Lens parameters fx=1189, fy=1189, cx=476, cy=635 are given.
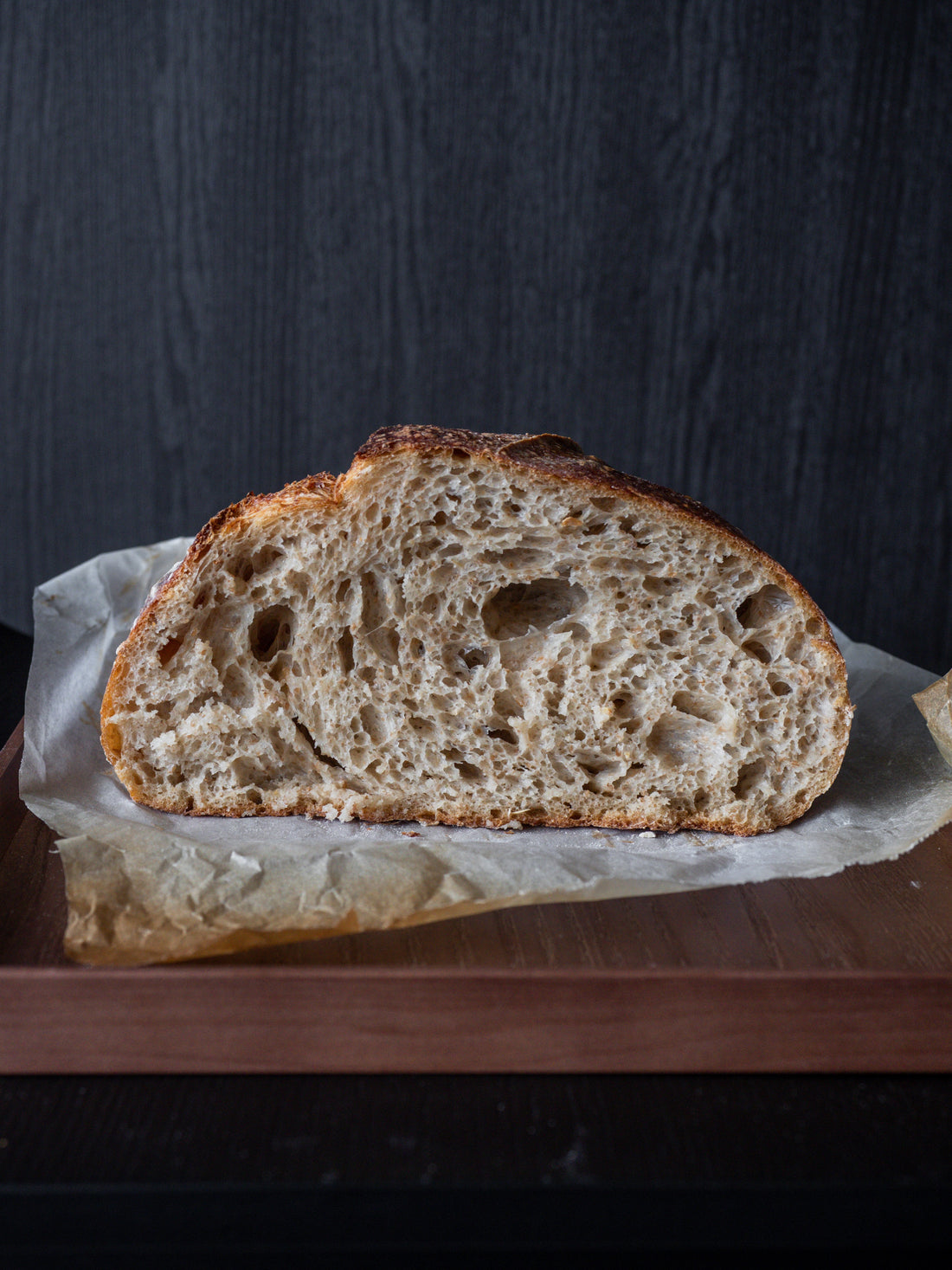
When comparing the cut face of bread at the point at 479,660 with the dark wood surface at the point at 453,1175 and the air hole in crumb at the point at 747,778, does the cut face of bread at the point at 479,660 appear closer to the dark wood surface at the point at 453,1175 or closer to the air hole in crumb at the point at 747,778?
the air hole in crumb at the point at 747,778

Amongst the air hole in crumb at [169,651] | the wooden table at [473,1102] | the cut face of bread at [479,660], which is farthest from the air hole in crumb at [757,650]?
the air hole in crumb at [169,651]

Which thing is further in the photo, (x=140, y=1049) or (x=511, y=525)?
(x=511, y=525)

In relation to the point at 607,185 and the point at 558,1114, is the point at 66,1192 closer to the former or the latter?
the point at 558,1114

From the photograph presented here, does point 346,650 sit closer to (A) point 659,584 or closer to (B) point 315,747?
(B) point 315,747

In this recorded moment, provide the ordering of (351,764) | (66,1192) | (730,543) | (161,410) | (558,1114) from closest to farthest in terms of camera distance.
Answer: (66,1192)
(558,1114)
(730,543)
(351,764)
(161,410)

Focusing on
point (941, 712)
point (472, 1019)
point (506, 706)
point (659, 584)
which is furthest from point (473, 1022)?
point (941, 712)

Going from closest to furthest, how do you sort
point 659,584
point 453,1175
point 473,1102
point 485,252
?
point 453,1175 → point 473,1102 → point 659,584 → point 485,252

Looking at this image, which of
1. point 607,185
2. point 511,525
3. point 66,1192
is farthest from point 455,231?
point 66,1192

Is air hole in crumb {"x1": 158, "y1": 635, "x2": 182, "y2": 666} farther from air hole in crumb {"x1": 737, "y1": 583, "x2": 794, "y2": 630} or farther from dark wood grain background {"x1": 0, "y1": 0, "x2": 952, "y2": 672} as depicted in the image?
dark wood grain background {"x1": 0, "y1": 0, "x2": 952, "y2": 672}
